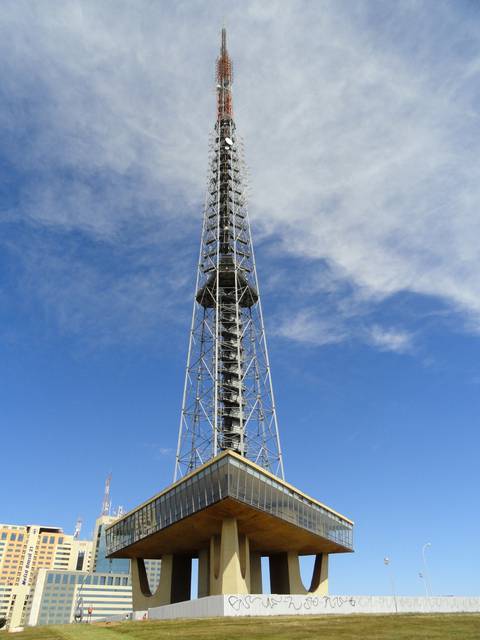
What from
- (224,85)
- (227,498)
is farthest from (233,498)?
(224,85)

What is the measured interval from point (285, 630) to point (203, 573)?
119ft

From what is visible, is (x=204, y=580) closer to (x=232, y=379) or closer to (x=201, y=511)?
(x=201, y=511)

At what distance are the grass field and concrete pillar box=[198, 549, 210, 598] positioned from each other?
1027 inches

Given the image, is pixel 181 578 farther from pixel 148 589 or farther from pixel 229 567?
pixel 229 567

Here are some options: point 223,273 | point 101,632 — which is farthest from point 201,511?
point 223,273

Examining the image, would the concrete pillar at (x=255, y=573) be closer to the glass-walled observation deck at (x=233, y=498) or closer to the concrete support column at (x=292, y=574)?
the concrete support column at (x=292, y=574)

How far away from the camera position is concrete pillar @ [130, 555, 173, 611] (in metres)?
65.6

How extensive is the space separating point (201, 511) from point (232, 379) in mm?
25670

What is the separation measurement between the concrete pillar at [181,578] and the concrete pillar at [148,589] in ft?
2.12

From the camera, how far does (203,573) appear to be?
204 ft

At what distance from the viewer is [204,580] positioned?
61562 mm

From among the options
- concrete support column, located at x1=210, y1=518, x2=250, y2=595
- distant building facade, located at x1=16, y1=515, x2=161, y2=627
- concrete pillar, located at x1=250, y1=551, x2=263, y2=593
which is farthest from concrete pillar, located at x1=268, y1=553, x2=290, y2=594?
distant building facade, located at x1=16, y1=515, x2=161, y2=627

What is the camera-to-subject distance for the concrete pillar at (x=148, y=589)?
65.6m

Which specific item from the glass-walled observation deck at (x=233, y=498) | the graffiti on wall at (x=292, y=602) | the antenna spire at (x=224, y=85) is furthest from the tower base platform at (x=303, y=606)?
the antenna spire at (x=224, y=85)
